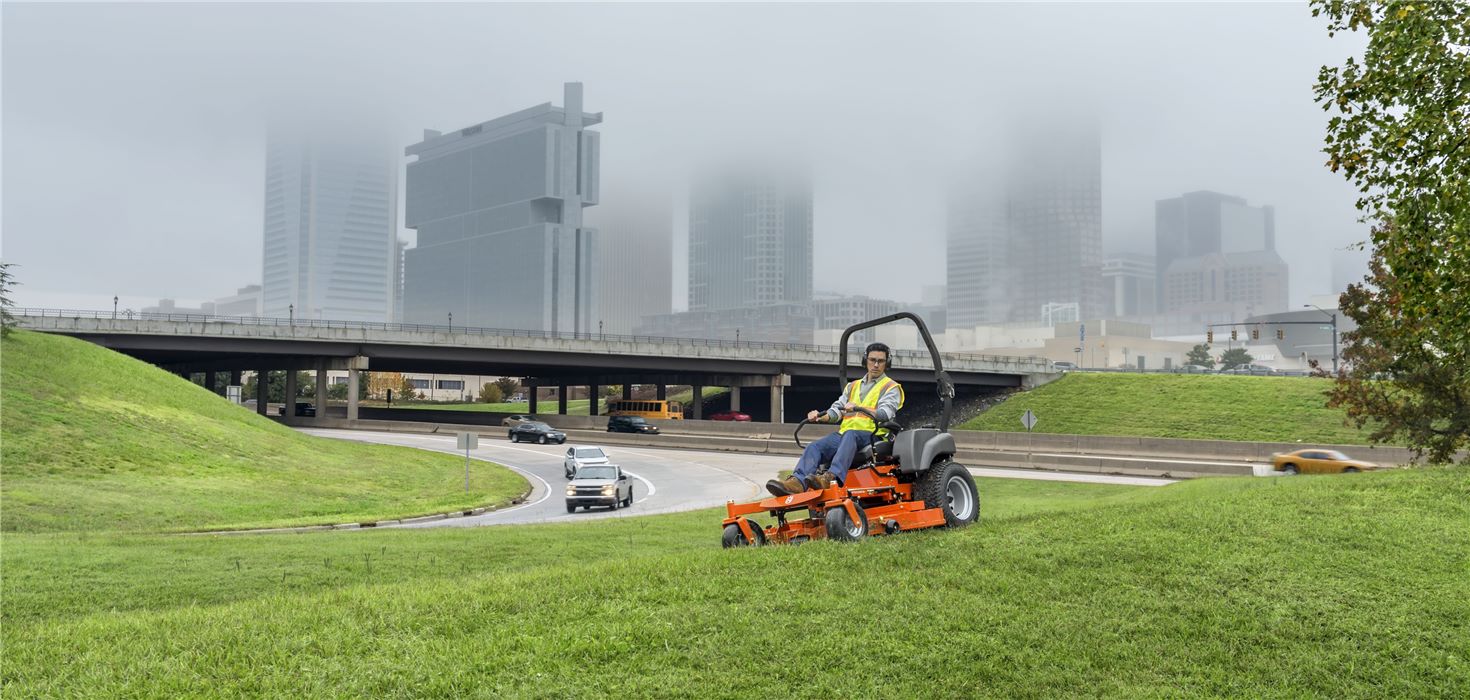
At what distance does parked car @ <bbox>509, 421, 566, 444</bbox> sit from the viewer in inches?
2501

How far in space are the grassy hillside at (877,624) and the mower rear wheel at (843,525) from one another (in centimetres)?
51

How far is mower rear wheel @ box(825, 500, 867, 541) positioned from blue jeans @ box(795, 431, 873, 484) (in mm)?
382

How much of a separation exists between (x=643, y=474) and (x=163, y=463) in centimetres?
1961

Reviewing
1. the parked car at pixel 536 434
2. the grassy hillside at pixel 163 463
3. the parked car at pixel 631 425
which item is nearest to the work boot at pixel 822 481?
the grassy hillside at pixel 163 463

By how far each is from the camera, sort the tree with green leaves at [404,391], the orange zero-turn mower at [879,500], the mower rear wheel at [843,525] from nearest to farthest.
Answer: the mower rear wheel at [843,525] → the orange zero-turn mower at [879,500] → the tree with green leaves at [404,391]

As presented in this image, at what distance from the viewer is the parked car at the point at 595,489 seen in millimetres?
32000

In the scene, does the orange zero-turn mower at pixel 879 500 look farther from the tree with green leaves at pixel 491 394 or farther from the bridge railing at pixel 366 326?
the tree with green leaves at pixel 491 394

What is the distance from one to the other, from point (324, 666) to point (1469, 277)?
10410 millimetres

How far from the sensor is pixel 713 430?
6981cm

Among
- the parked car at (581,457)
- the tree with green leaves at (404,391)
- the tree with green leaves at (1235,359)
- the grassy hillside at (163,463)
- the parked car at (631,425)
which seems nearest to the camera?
the grassy hillside at (163,463)

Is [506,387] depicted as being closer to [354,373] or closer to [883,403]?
[354,373]

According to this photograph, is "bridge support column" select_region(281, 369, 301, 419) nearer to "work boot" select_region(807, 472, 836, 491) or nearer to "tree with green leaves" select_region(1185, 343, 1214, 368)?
"work boot" select_region(807, 472, 836, 491)

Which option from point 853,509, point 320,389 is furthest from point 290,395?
point 853,509

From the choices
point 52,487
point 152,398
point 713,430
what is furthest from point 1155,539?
point 713,430
